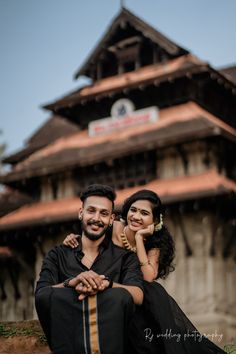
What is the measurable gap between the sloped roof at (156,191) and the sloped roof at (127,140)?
104 cm

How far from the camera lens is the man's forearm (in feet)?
15.6

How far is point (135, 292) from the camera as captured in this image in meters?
4.82

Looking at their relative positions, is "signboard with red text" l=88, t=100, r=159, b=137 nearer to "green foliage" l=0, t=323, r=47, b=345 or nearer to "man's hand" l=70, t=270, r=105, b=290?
"green foliage" l=0, t=323, r=47, b=345

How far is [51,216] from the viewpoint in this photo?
17.7m

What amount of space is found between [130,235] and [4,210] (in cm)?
1553

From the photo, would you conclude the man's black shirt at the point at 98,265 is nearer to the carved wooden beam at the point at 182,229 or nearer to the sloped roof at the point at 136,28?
the carved wooden beam at the point at 182,229

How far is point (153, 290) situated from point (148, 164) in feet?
41.0

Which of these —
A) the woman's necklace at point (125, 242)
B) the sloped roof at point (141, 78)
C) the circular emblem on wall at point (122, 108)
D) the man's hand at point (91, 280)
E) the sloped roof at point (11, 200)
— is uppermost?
the sloped roof at point (141, 78)

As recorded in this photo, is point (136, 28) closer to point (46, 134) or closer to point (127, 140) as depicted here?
point (127, 140)

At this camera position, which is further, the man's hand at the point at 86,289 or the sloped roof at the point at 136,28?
the sloped roof at the point at 136,28

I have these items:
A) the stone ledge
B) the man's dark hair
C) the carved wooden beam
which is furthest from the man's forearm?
the carved wooden beam

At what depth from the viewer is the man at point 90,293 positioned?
452cm

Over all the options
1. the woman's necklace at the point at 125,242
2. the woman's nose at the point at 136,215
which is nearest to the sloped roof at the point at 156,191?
the woman's nose at the point at 136,215

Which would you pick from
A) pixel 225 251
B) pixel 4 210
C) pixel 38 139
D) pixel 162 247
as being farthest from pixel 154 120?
pixel 162 247
